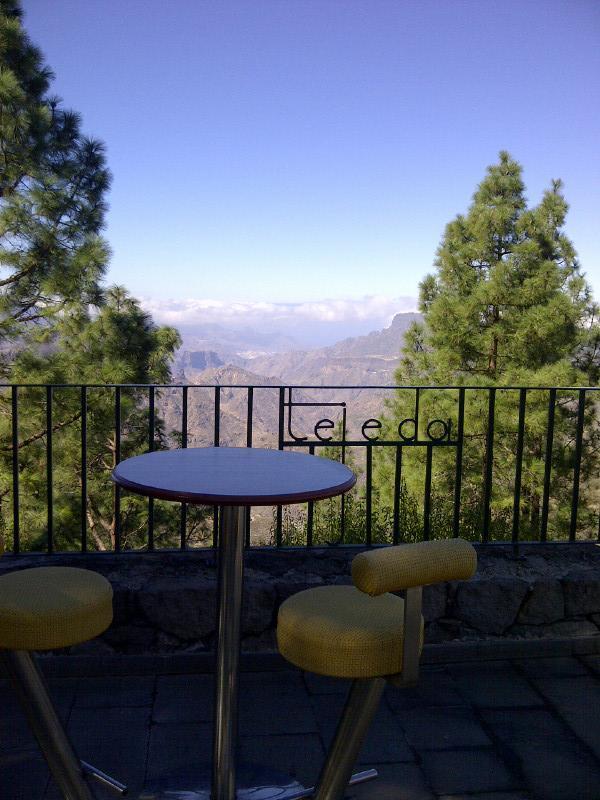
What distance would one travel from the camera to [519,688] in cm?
247

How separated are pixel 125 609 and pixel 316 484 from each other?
4.39 ft

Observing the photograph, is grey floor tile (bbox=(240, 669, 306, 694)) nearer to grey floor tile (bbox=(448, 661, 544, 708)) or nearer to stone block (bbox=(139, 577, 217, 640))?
stone block (bbox=(139, 577, 217, 640))

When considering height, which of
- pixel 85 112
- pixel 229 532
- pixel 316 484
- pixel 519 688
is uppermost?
pixel 85 112

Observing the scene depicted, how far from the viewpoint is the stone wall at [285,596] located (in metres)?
2.55

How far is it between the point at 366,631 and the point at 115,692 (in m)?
1.39

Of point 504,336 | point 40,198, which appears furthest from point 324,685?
point 504,336

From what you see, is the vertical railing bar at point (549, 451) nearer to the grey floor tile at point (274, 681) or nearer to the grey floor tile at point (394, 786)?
the grey floor tile at point (274, 681)

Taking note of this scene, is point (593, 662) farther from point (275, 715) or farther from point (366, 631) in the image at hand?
point (366, 631)

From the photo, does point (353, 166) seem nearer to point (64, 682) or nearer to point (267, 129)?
point (267, 129)

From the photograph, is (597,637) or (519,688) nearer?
(519,688)

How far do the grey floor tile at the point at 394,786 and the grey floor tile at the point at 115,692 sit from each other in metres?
0.80

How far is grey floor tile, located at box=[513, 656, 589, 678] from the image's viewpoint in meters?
2.58

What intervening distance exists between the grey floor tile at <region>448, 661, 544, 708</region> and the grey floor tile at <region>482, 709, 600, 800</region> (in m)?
0.07

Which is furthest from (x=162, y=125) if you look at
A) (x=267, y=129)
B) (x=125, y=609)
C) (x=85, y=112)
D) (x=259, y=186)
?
(x=125, y=609)
